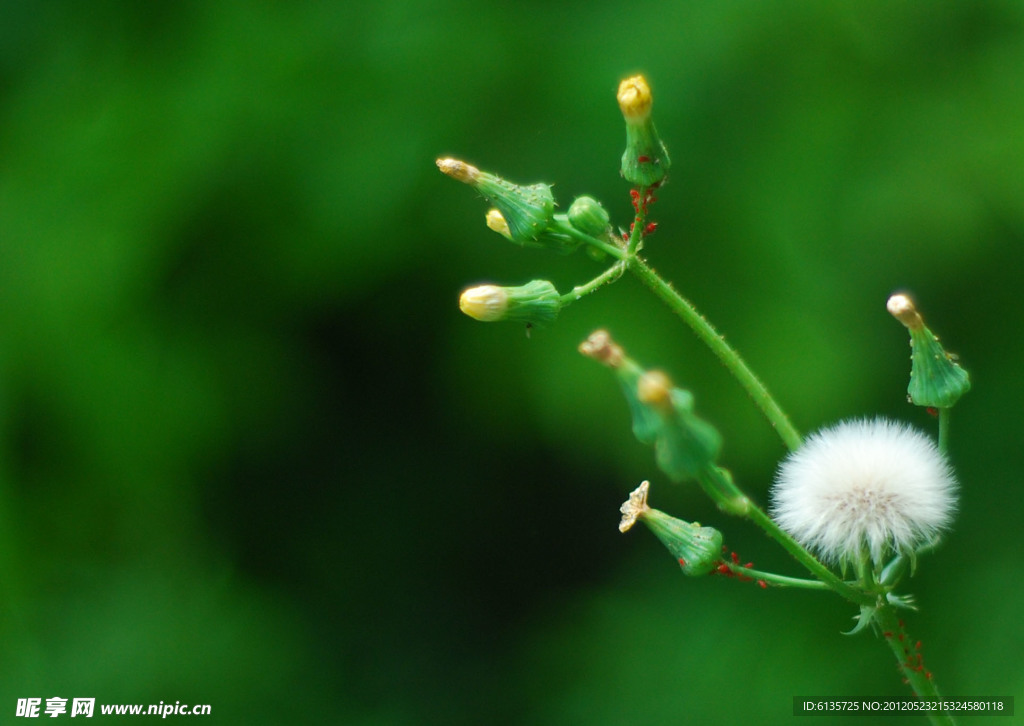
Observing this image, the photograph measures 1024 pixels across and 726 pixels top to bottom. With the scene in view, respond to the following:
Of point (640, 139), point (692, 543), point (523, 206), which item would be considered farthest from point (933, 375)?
point (523, 206)

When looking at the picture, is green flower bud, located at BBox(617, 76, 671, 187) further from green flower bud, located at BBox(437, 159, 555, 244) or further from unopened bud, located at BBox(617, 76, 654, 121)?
green flower bud, located at BBox(437, 159, 555, 244)

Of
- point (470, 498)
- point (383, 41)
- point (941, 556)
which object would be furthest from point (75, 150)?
point (941, 556)

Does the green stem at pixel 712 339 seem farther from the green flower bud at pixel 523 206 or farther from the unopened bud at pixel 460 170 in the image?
the unopened bud at pixel 460 170

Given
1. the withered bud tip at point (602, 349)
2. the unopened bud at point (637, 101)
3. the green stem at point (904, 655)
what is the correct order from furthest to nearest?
the unopened bud at point (637, 101) < the green stem at point (904, 655) < the withered bud tip at point (602, 349)

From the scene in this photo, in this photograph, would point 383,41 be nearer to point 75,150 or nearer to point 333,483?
point 75,150

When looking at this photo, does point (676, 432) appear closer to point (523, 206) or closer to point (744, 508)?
point (744, 508)

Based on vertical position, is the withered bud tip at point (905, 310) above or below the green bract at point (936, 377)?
above

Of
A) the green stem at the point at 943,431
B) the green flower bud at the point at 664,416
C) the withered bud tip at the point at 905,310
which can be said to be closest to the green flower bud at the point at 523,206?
the green flower bud at the point at 664,416
